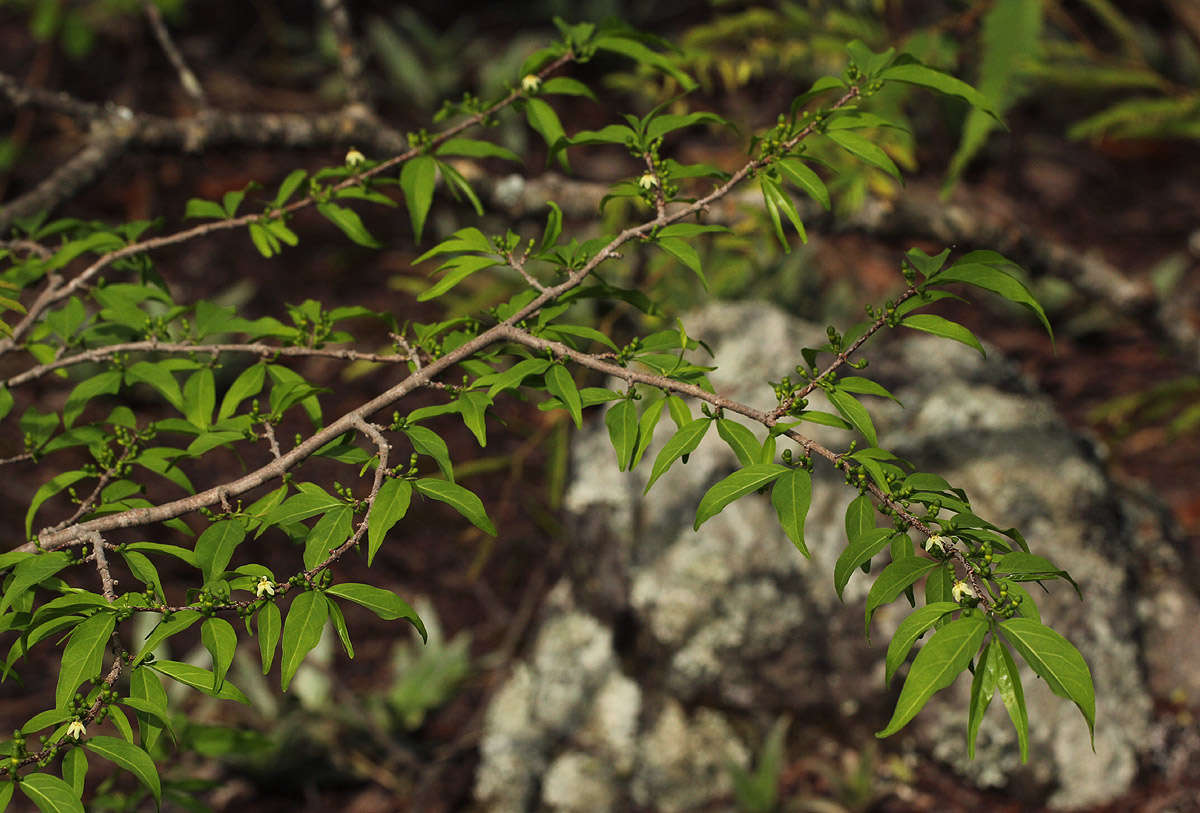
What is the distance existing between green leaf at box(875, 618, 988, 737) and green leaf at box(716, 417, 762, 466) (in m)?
0.35

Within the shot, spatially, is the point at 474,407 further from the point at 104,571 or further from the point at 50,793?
the point at 50,793

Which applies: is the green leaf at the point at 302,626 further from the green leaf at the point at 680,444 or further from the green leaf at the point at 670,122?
the green leaf at the point at 670,122

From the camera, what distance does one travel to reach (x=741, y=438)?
131 centimetres

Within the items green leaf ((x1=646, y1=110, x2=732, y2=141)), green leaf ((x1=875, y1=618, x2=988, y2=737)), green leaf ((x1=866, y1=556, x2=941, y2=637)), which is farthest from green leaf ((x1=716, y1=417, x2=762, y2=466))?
green leaf ((x1=646, y1=110, x2=732, y2=141))

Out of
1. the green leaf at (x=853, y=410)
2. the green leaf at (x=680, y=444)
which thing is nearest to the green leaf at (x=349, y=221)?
the green leaf at (x=680, y=444)

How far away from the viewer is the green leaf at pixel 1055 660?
3.26 feet

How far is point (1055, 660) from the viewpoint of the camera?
101 centimetres

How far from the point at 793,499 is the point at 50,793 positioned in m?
0.91

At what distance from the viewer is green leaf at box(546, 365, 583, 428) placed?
4.25 feet

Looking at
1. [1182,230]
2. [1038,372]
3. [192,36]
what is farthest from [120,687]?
[1182,230]

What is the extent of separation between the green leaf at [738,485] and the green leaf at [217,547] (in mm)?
574

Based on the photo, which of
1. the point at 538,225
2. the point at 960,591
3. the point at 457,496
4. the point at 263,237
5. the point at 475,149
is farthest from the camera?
the point at 538,225

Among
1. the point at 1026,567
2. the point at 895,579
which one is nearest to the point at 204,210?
the point at 895,579

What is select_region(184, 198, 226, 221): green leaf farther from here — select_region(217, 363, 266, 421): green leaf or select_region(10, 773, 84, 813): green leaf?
select_region(10, 773, 84, 813): green leaf
